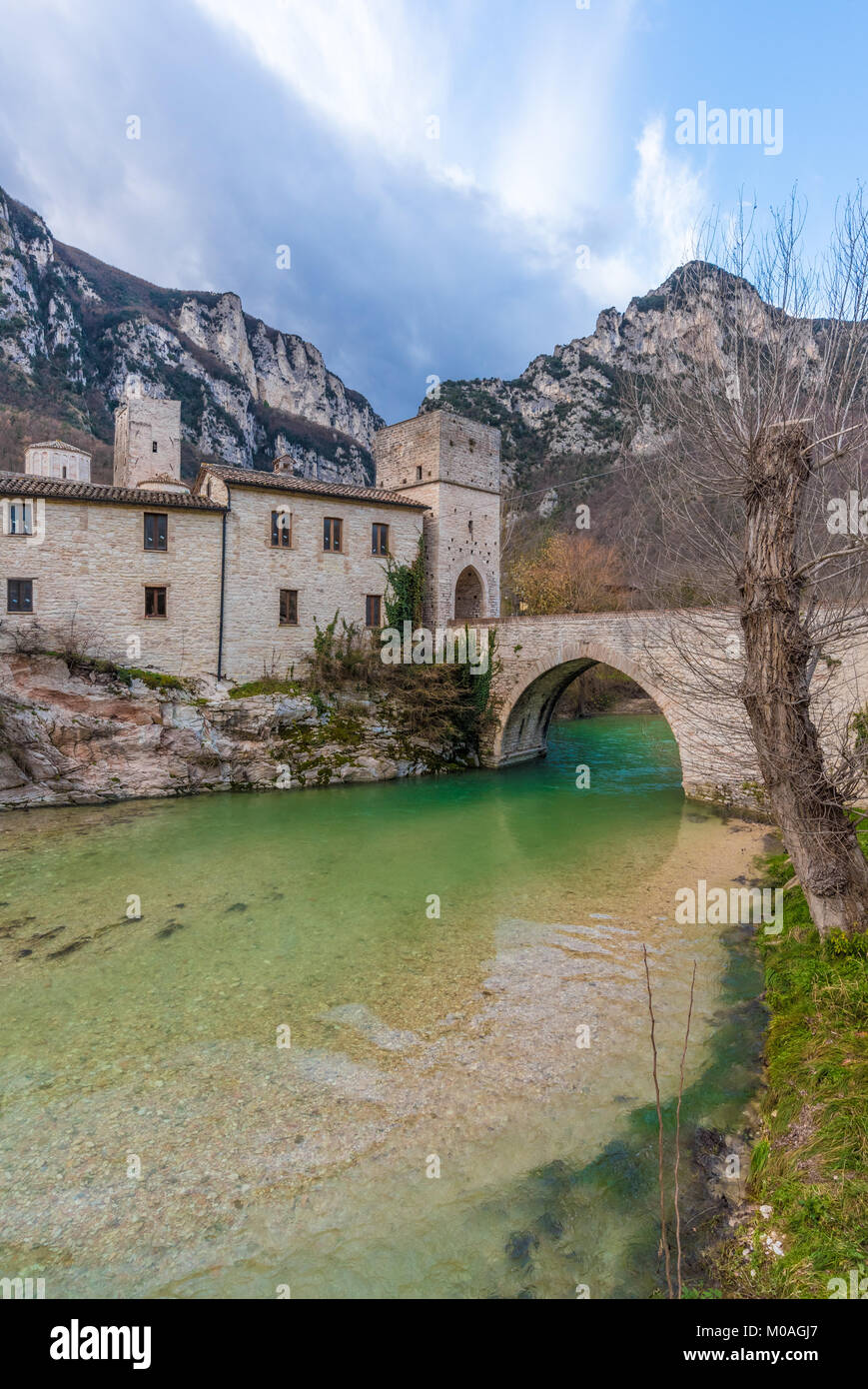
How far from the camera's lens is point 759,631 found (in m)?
5.97

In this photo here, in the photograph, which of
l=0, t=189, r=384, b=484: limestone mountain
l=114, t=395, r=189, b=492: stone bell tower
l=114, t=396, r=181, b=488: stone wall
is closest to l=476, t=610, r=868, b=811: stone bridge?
l=114, t=395, r=189, b=492: stone bell tower

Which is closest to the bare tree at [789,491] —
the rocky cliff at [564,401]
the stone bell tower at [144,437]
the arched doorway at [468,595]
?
the arched doorway at [468,595]

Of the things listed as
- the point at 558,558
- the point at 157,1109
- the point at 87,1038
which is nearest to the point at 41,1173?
the point at 157,1109

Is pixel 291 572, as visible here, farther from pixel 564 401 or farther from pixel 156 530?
pixel 564 401

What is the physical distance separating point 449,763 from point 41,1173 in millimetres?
17283

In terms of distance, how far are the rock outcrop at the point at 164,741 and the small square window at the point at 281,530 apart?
5.04m

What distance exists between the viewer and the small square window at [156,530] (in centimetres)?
1905

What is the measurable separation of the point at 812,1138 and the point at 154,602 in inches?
755

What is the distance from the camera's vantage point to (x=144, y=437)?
115 ft

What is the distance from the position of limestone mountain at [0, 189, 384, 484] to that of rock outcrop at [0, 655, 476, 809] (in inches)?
1539

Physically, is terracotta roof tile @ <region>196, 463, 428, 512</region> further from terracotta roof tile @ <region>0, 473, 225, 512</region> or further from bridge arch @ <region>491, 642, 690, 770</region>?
bridge arch @ <region>491, 642, 690, 770</region>

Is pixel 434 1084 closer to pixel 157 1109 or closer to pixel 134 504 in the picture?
pixel 157 1109

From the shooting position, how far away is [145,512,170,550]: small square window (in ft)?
62.5

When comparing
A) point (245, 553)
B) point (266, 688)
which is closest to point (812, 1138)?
point (266, 688)
